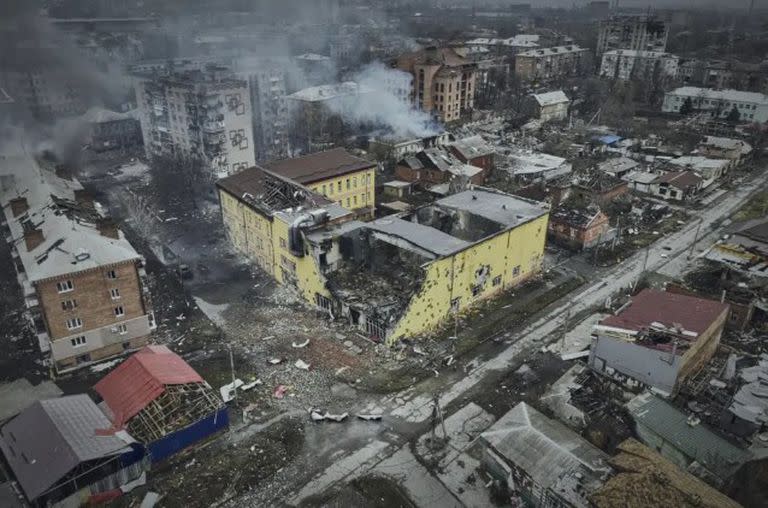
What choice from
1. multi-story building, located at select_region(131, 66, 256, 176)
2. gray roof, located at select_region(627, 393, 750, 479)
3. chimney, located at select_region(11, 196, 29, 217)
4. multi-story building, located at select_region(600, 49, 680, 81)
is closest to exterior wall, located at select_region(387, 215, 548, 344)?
gray roof, located at select_region(627, 393, 750, 479)

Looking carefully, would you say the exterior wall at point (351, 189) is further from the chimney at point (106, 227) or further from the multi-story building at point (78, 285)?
the multi-story building at point (78, 285)

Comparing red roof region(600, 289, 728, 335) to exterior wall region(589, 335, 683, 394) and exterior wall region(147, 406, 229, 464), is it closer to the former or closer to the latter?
exterior wall region(589, 335, 683, 394)

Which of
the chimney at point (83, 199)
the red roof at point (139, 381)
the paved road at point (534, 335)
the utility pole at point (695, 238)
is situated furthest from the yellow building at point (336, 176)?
the utility pole at point (695, 238)

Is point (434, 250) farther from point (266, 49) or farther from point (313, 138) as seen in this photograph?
point (266, 49)

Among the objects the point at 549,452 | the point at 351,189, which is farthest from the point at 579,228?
the point at 549,452

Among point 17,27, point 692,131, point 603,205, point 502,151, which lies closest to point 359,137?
point 502,151

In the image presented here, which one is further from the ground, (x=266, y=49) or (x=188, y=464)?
(x=266, y=49)
